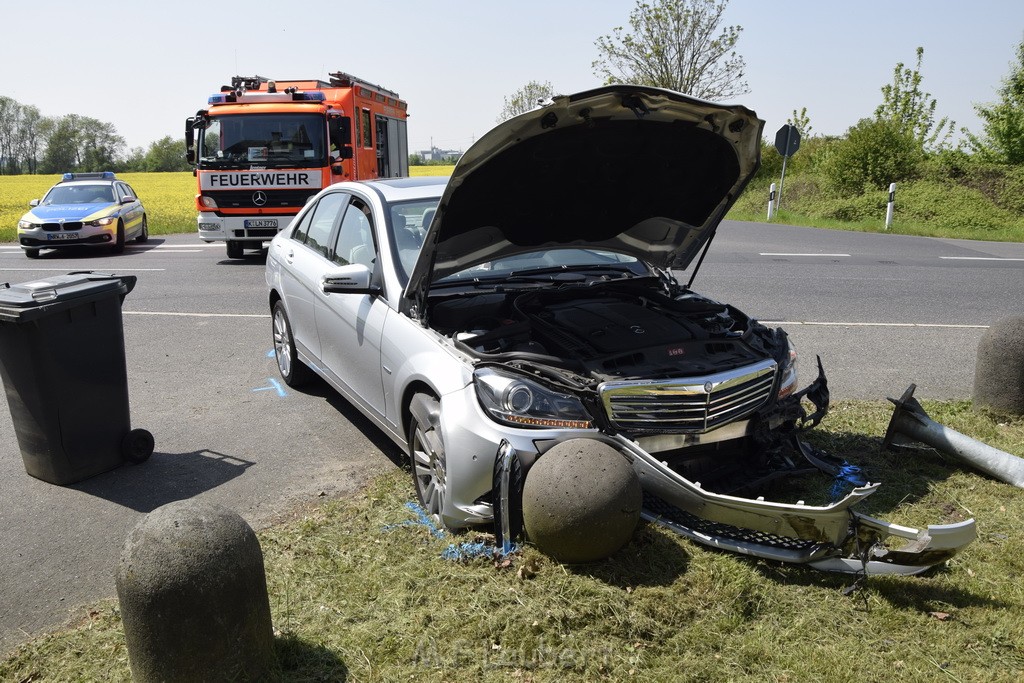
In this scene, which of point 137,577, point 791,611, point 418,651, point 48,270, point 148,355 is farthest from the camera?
point 48,270

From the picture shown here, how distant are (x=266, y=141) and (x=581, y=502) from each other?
1335 centimetres

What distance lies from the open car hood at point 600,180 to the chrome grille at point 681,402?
129 cm

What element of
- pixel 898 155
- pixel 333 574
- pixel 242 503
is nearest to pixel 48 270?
pixel 242 503

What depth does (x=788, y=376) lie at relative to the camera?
15.2ft

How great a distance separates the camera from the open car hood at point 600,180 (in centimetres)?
426

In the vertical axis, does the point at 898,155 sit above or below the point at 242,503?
above

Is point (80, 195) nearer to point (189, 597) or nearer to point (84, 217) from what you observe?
point (84, 217)

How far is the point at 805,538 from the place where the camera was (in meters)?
3.58

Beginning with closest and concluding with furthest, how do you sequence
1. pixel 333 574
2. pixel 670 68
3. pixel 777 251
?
pixel 333 574, pixel 777 251, pixel 670 68

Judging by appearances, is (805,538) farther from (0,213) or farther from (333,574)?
(0,213)

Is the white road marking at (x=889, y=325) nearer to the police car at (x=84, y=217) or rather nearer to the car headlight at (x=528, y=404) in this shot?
the car headlight at (x=528, y=404)

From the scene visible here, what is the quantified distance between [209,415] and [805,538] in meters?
4.64

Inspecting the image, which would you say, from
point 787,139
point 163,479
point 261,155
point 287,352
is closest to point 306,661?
point 163,479

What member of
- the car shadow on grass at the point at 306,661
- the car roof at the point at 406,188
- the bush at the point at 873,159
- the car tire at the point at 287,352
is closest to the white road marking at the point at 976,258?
the bush at the point at 873,159
